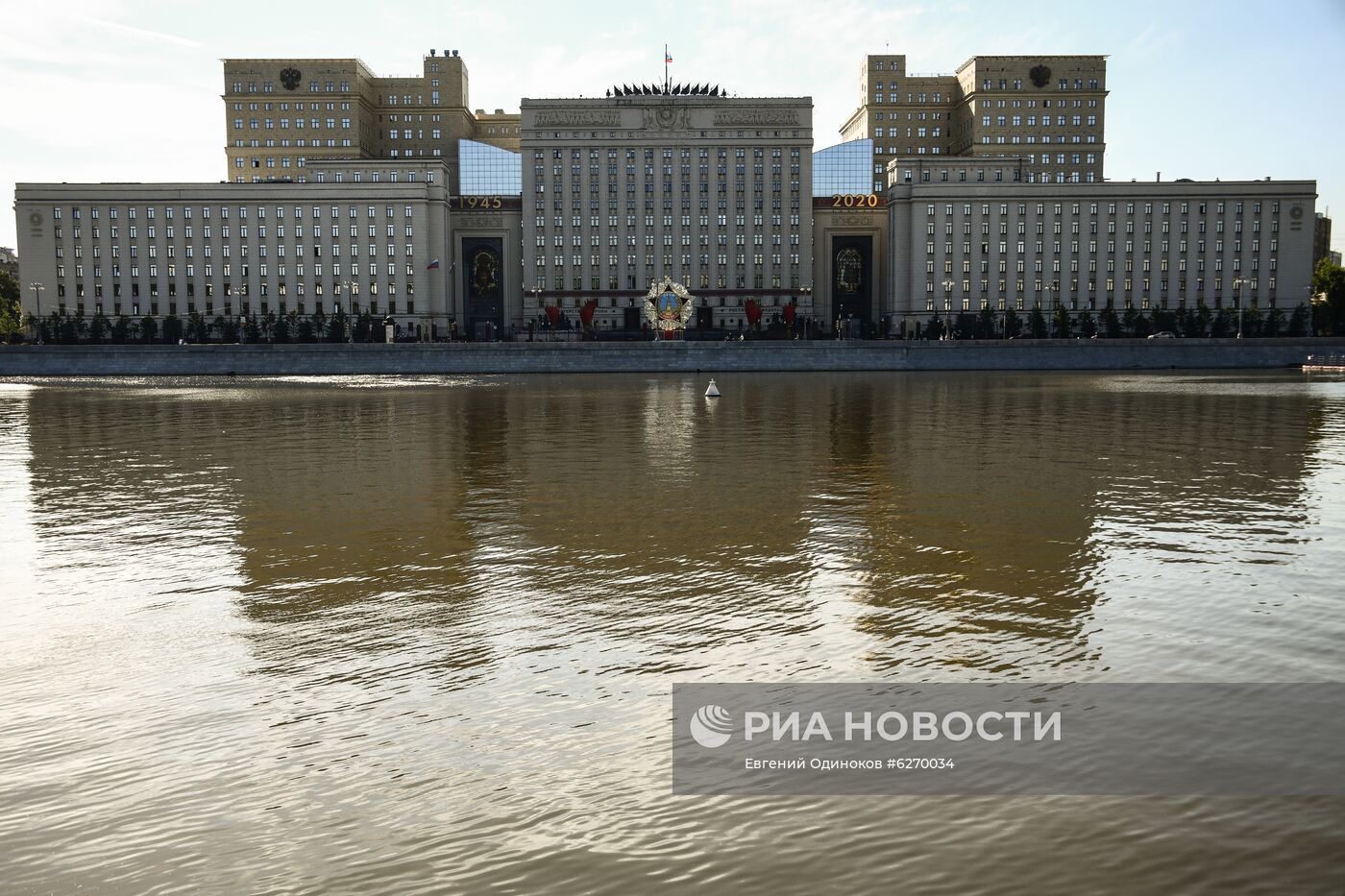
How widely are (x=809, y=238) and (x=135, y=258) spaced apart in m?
88.1

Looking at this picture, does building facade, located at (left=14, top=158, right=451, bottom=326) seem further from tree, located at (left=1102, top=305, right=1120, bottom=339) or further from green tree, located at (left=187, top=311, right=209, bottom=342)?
tree, located at (left=1102, top=305, right=1120, bottom=339)

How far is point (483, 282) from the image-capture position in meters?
155

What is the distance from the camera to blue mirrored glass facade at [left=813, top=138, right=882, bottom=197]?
6196 inches

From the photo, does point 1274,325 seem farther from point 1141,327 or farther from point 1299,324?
point 1141,327

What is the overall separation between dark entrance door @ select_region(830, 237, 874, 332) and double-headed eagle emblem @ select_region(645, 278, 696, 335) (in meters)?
54.8

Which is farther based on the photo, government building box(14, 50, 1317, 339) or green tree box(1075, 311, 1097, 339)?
government building box(14, 50, 1317, 339)

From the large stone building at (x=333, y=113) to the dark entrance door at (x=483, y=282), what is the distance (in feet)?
43.9

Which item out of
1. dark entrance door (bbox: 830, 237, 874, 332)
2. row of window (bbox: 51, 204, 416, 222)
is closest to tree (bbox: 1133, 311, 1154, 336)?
dark entrance door (bbox: 830, 237, 874, 332)

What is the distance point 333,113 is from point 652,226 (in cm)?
4795

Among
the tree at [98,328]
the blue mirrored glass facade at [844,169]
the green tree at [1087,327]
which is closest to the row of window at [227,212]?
the tree at [98,328]

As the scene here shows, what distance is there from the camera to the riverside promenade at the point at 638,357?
3228 inches

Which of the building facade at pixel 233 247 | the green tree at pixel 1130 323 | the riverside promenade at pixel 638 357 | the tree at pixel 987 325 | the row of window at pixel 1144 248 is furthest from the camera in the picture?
the row of window at pixel 1144 248

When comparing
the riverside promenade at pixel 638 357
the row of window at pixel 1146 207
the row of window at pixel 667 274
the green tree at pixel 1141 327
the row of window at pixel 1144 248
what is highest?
the row of window at pixel 1146 207

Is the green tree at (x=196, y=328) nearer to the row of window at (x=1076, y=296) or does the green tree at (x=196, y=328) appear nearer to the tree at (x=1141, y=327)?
the row of window at (x=1076, y=296)
